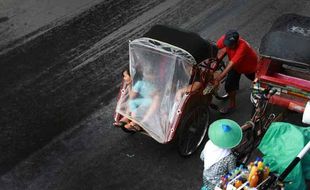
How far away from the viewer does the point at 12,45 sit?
31.2 ft

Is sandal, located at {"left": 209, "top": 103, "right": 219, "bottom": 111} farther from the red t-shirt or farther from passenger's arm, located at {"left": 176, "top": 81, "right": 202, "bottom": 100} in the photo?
passenger's arm, located at {"left": 176, "top": 81, "right": 202, "bottom": 100}

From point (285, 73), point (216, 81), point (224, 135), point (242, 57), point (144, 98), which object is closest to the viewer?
point (224, 135)

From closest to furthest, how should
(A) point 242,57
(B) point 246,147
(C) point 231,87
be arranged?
(B) point 246,147, (A) point 242,57, (C) point 231,87

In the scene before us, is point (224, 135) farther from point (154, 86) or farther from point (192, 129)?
point (154, 86)

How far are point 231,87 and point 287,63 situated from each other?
3.39ft

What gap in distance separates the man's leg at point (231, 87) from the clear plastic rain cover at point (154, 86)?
3.60 feet

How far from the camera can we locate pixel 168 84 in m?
6.66

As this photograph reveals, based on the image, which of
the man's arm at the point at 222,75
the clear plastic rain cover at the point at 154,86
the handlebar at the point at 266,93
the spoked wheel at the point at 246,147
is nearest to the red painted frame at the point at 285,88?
the handlebar at the point at 266,93

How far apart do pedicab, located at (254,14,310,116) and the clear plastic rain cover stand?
1.18 metres

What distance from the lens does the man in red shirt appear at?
696 centimetres

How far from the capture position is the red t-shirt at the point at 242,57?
704 cm

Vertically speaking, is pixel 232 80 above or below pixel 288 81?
below

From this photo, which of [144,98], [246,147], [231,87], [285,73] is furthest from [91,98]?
[285,73]

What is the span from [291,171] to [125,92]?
2619 millimetres
